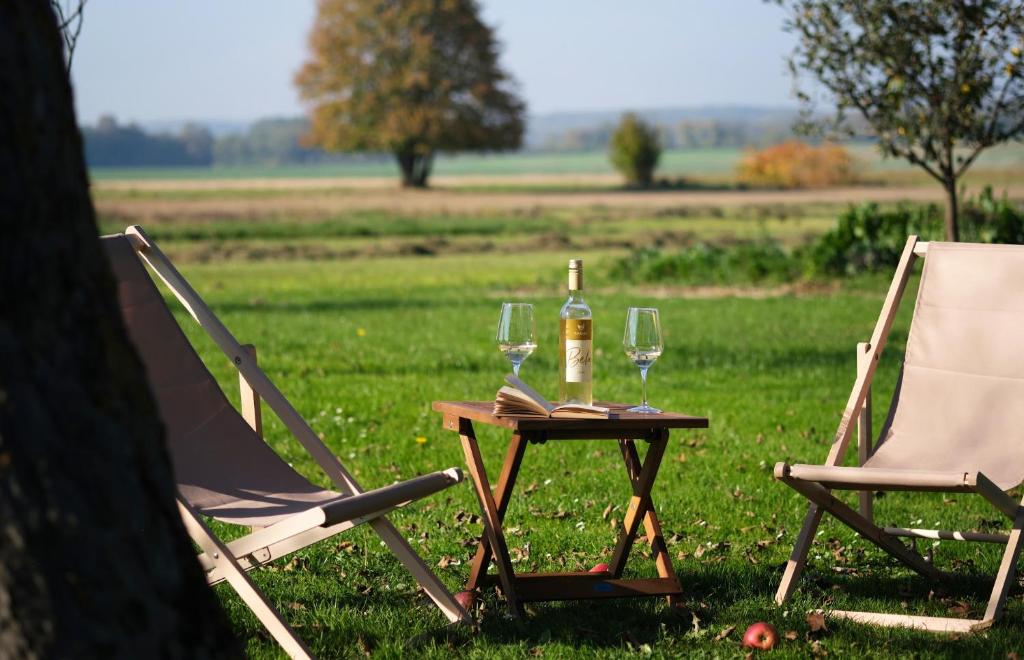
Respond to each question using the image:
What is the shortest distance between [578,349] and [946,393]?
1481mm

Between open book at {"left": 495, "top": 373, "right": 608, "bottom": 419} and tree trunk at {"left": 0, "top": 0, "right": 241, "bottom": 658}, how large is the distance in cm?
168

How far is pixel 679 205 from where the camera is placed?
3538cm

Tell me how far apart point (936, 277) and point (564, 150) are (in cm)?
9668

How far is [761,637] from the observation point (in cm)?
344

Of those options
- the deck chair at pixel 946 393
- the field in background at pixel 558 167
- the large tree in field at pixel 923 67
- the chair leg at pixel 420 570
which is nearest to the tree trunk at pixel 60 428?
the chair leg at pixel 420 570

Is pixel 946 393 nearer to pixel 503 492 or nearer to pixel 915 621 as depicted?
pixel 915 621

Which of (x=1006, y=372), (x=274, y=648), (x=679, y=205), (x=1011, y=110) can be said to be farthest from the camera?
(x=679, y=205)

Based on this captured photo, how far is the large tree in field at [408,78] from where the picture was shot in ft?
163

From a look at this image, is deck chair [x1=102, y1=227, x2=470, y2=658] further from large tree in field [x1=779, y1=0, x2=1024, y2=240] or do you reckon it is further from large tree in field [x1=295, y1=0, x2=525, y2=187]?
large tree in field [x1=295, y1=0, x2=525, y2=187]

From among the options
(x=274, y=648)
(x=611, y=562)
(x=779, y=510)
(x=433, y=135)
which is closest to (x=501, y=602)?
(x=611, y=562)

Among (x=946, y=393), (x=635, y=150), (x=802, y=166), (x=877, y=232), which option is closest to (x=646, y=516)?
(x=946, y=393)

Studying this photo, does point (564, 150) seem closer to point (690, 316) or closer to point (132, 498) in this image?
point (690, 316)

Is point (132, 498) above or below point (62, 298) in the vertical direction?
below

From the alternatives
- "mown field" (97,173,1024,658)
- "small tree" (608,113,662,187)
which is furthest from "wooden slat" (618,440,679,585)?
"small tree" (608,113,662,187)
